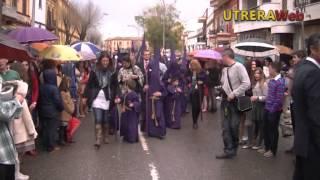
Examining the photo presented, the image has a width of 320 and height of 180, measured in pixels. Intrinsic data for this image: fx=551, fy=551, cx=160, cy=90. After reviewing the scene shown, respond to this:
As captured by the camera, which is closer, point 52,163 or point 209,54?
point 52,163

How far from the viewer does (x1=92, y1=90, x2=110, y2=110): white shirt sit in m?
10.6

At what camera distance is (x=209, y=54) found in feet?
54.8

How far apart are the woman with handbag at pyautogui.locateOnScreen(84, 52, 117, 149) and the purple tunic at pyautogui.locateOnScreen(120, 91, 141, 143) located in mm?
370

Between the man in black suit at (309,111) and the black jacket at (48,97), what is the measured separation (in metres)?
5.82

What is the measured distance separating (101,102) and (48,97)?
1.14 meters

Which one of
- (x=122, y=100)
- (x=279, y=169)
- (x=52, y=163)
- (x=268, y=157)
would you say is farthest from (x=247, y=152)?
(x=52, y=163)

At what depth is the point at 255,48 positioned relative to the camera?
52.3 feet

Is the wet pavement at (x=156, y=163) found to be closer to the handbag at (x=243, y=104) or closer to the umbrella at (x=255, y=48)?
the handbag at (x=243, y=104)

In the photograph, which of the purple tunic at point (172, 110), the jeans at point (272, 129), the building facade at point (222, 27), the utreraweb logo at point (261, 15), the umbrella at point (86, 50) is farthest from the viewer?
the building facade at point (222, 27)

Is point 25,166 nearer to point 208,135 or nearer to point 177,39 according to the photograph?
point 208,135

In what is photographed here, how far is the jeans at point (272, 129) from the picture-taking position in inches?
369

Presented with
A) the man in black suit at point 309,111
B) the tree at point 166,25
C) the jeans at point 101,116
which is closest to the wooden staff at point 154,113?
the jeans at point 101,116

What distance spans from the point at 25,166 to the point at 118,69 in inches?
143

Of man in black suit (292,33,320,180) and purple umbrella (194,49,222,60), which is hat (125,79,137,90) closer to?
purple umbrella (194,49,222,60)
